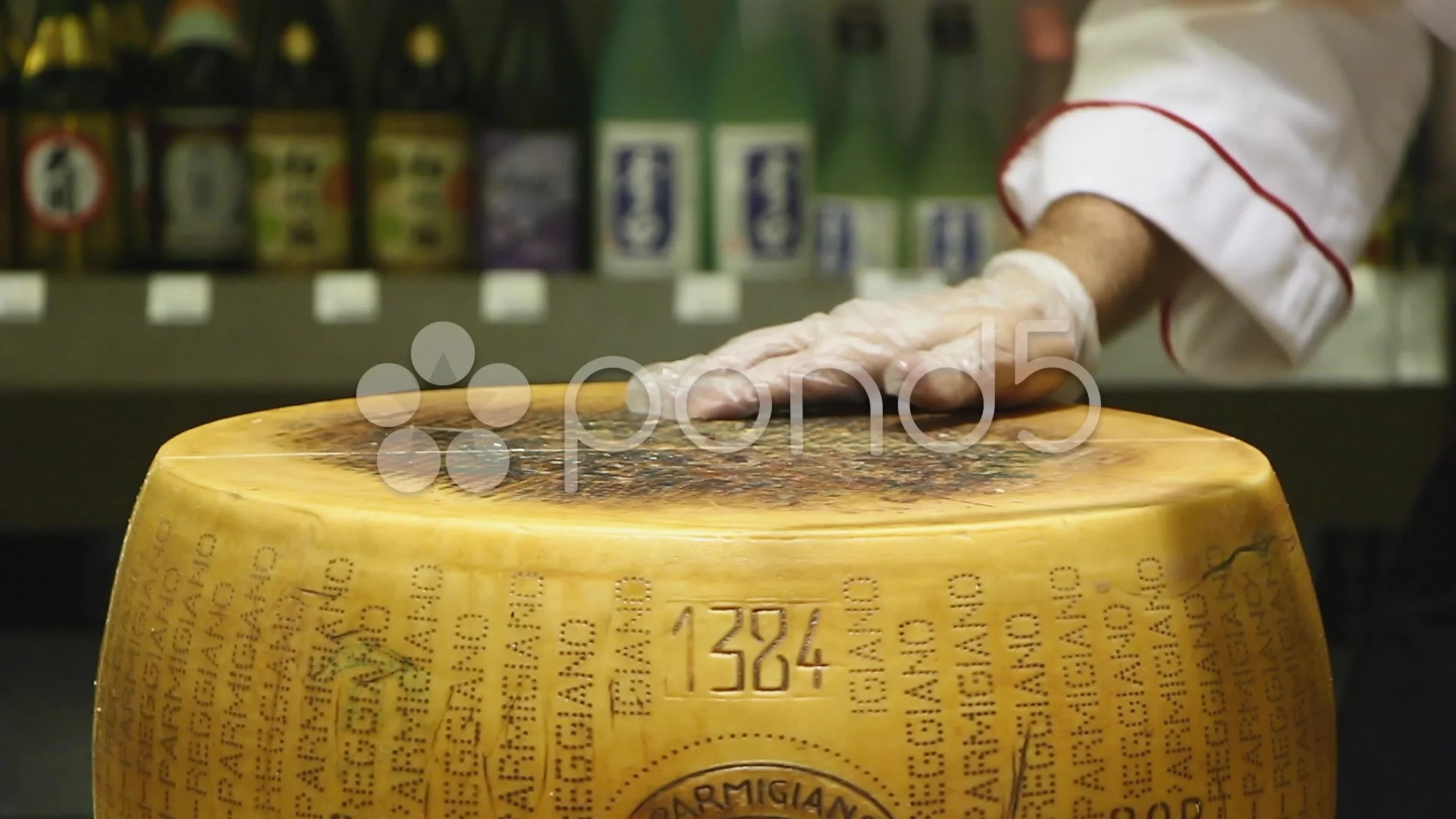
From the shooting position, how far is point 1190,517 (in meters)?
0.46

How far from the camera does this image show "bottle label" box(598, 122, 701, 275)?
157 cm

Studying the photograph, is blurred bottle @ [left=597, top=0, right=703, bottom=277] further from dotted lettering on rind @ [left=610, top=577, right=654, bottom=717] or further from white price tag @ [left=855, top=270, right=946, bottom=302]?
dotted lettering on rind @ [left=610, top=577, right=654, bottom=717]

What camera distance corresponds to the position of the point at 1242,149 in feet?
2.63

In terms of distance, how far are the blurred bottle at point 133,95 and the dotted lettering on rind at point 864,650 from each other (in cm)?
146

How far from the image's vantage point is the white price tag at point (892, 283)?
4.79 feet

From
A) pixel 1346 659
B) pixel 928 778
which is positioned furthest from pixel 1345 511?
pixel 928 778

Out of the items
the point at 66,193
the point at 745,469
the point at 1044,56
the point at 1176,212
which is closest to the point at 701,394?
the point at 745,469

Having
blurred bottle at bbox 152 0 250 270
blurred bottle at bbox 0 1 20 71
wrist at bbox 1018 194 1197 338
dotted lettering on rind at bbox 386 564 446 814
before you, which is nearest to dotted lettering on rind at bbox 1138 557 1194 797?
dotted lettering on rind at bbox 386 564 446 814

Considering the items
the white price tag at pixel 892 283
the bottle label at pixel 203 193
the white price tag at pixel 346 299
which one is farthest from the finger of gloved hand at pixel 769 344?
the bottle label at pixel 203 193

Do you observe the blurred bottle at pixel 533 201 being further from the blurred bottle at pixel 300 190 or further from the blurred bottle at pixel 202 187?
the blurred bottle at pixel 202 187

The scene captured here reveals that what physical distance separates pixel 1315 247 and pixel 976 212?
0.83m

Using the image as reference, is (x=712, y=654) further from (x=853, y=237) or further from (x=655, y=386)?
(x=853, y=237)

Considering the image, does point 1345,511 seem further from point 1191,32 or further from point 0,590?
point 0,590

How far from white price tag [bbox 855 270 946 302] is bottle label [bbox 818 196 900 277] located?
10 cm
